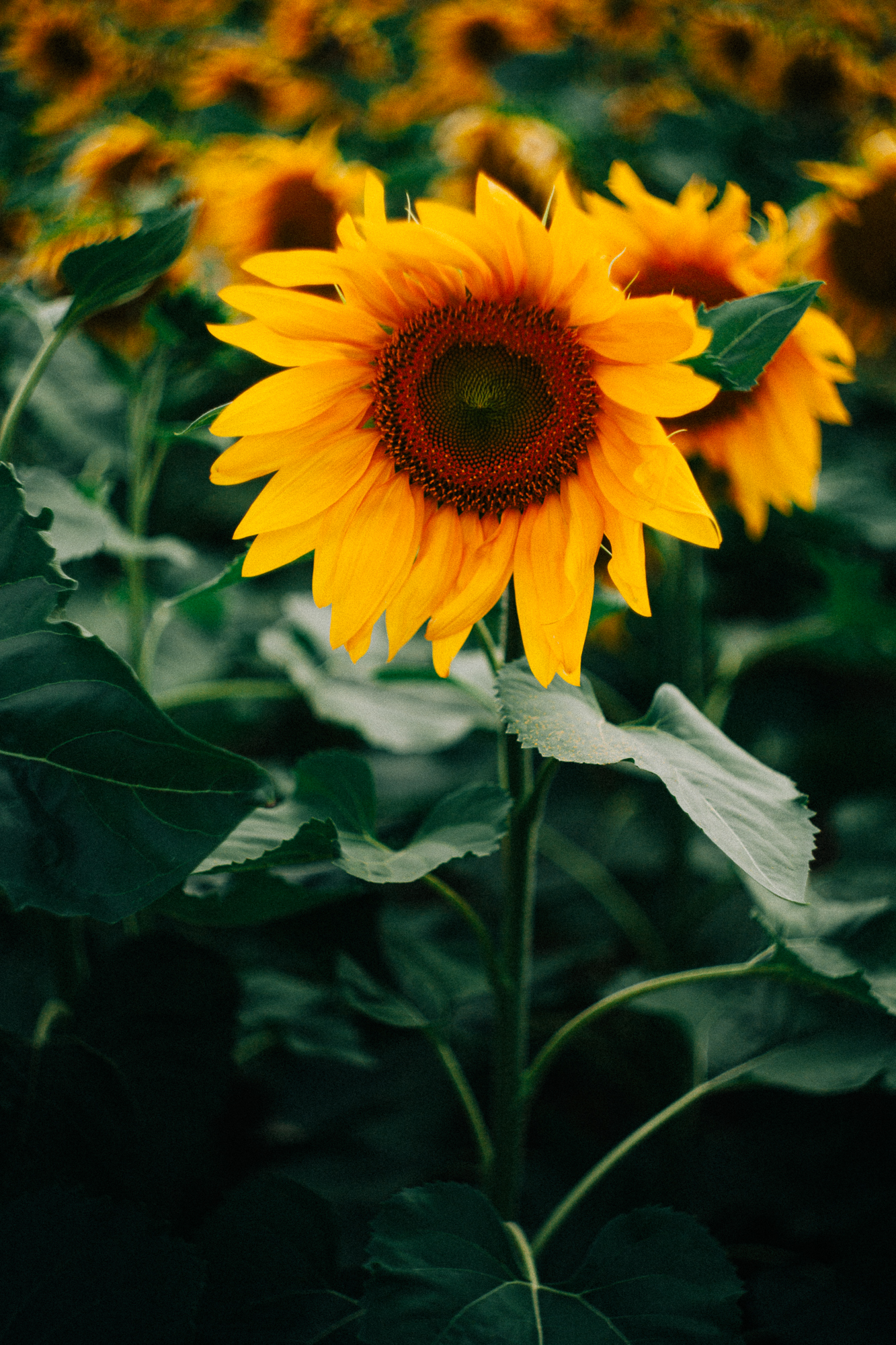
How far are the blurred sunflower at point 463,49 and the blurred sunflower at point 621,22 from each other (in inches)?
1.5

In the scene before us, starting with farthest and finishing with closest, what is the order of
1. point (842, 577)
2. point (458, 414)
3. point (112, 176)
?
point (112, 176) < point (842, 577) < point (458, 414)

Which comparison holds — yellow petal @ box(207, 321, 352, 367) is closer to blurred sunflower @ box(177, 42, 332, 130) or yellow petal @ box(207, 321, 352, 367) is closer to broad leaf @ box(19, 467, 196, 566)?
broad leaf @ box(19, 467, 196, 566)

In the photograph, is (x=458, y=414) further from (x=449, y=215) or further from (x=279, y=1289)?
(x=279, y=1289)

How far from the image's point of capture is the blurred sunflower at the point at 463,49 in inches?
65.0

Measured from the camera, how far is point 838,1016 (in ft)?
2.47

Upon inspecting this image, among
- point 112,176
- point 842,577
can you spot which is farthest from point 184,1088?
point 112,176

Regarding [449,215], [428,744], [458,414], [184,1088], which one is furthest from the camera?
[428,744]

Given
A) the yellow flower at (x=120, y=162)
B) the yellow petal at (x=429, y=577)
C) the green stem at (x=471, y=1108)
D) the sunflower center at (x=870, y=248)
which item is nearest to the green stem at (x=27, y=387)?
the yellow petal at (x=429, y=577)

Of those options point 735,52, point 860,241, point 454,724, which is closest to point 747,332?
point 454,724

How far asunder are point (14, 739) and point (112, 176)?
0.95 meters

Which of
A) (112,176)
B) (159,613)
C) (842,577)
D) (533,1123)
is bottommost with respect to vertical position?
(533,1123)

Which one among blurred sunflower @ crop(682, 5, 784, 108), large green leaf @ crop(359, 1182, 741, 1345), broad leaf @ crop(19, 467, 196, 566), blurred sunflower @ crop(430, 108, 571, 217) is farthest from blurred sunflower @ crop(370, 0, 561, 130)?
large green leaf @ crop(359, 1182, 741, 1345)

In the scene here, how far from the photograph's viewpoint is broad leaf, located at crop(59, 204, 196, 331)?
591mm

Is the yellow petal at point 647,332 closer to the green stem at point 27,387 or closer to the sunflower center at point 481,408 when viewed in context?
the sunflower center at point 481,408
